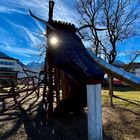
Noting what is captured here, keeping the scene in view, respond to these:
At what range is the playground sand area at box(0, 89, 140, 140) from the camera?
6.78m

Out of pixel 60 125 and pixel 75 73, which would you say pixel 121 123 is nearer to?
pixel 60 125

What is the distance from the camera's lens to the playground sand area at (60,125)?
6777 mm

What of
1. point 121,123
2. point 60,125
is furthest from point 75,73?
point 121,123

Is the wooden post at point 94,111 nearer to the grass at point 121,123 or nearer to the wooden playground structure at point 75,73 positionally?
the wooden playground structure at point 75,73

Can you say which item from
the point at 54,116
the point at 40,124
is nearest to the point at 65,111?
the point at 54,116

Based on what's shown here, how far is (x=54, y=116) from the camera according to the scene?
893 centimetres

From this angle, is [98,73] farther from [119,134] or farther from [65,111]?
[65,111]

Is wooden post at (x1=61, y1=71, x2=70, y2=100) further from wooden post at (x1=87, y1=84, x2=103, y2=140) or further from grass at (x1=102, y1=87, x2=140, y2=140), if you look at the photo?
wooden post at (x1=87, y1=84, x2=103, y2=140)

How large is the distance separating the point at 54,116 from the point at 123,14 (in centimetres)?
2109

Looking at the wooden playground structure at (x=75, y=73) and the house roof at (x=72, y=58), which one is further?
the house roof at (x=72, y=58)

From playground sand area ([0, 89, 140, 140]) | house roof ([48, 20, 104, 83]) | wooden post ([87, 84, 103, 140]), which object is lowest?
playground sand area ([0, 89, 140, 140])

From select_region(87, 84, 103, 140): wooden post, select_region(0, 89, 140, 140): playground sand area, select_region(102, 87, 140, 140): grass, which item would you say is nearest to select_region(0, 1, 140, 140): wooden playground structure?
select_region(87, 84, 103, 140): wooden post

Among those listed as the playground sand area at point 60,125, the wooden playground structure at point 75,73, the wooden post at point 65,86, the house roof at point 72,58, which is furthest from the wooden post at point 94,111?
the wooden post at point 65,86

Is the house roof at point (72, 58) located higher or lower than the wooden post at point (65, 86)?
higher
